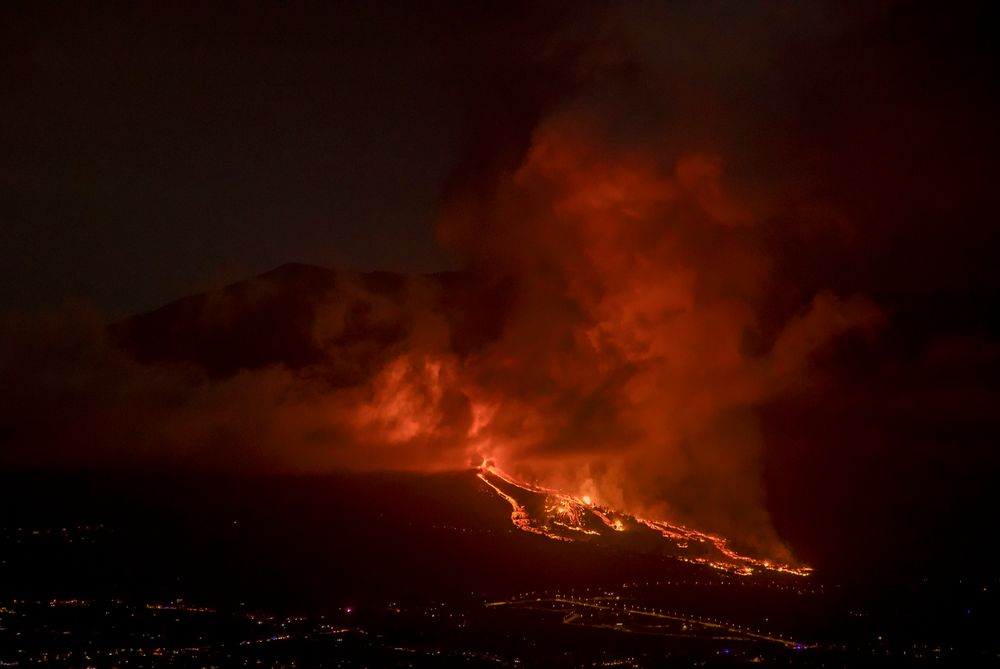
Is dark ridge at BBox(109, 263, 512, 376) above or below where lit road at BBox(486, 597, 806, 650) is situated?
above

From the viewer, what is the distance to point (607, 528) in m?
56.0

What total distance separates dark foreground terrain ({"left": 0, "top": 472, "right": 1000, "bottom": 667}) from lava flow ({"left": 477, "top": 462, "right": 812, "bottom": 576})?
2.78 feet

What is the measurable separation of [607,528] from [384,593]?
46.0 ft

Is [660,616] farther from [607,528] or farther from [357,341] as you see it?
[357,341]

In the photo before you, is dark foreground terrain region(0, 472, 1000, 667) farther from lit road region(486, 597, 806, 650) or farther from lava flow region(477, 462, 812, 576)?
lava flow region(477, 462, 812, 576)

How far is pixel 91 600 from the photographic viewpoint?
4753 cm

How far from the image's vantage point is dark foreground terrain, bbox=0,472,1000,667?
4122 cm

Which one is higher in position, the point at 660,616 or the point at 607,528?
the point at 607,528

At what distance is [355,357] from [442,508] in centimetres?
1451

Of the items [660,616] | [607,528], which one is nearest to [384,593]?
[607,528]

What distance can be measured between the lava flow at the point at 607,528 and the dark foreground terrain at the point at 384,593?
85 centimetres

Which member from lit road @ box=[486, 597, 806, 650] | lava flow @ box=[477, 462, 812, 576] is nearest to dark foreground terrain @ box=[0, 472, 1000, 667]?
lit road @ box=[486, 597, 806, 650]

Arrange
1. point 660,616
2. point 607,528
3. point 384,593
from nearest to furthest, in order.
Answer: point 660,616 → point 384,593 → point 607,528

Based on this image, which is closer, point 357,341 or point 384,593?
point 384,593
